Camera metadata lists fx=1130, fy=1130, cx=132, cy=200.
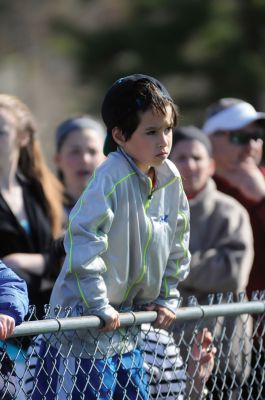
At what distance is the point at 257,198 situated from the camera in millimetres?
6184

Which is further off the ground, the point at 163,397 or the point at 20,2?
the point at 163,397

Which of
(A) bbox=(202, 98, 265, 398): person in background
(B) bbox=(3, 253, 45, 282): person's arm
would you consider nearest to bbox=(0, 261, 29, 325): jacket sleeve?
(B) bbox=(3, 253, 45, 282): person's arm

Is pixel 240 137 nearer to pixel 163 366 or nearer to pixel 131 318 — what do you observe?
pixel 163 366

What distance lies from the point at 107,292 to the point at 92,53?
20.9m

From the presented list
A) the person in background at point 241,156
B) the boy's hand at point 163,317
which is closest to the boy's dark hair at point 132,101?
the boy's hand at point 163,317

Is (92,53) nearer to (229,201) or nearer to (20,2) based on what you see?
(20,2)

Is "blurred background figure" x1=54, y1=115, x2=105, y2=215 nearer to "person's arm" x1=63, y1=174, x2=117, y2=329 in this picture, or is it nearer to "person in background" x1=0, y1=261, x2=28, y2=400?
"person's arm" x1=63, y1=174, x2=117, y2=329

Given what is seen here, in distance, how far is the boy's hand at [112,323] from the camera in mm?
3957

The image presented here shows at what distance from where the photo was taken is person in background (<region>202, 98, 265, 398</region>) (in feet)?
20.3

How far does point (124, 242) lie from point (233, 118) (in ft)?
8.09

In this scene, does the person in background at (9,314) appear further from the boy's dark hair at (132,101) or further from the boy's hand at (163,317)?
the boy's dark hair at (132,101)

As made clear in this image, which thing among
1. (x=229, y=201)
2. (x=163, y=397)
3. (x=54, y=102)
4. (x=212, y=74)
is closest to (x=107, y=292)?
(x=163, y=397)

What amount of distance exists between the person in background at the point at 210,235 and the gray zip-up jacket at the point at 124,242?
1.24 m

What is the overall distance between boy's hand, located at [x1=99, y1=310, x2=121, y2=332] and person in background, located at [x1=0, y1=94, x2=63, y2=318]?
4.58ft
